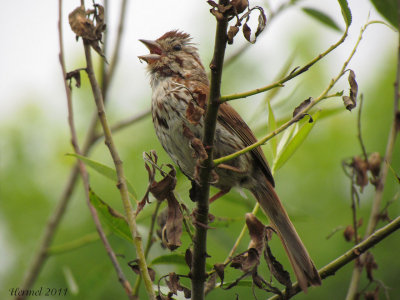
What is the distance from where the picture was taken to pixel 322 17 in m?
3.17

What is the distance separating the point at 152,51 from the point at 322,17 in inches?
→ 40.8

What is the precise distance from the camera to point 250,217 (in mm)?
1772

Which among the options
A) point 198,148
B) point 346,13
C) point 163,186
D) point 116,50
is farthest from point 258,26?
point 116,50

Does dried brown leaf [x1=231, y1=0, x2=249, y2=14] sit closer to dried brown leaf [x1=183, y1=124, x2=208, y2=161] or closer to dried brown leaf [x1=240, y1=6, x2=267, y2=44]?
dried brown leaf [x1=240, y1=6, x2=267, y2=44]

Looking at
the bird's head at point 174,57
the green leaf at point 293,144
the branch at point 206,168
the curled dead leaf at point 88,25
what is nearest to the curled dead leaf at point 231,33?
the branch at point 206,168

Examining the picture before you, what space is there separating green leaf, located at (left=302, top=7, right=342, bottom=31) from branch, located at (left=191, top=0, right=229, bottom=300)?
160cm

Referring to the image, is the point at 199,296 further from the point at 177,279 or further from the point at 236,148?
the point at 236,148

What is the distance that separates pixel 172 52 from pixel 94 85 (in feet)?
5.49

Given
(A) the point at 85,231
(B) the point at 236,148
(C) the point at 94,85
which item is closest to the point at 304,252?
(B) the point at 236,148

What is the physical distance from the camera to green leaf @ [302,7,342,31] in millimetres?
3152

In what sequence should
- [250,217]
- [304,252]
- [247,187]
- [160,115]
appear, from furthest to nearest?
[247,187] < [160,115] < [304,252] < [250,217]

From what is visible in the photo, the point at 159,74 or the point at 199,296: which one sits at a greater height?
the point at 159,74

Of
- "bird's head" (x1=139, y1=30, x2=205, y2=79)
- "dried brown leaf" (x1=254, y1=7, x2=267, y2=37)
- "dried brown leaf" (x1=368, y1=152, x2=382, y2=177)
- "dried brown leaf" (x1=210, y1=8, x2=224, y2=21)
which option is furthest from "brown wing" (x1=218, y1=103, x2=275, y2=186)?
"dried brown leaf" (x1=210, y1=8, x2=224, y2=21)

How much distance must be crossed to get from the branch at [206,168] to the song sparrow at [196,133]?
0.69 m
